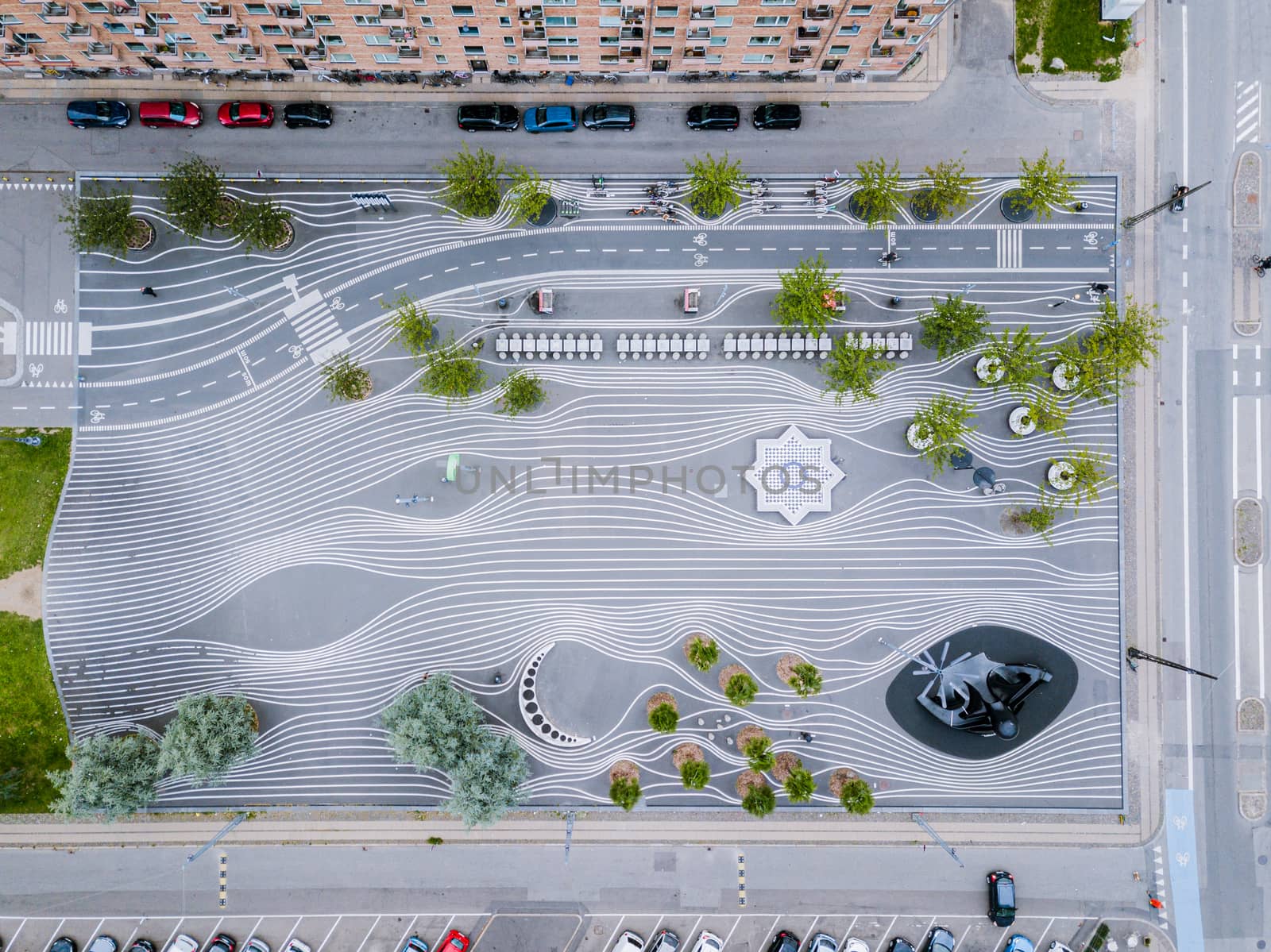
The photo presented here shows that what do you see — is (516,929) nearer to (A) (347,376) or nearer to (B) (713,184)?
(A) (347,376)

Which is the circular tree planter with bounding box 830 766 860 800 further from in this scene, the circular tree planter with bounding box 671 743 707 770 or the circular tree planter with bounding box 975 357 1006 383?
the circular tree planter with bounding box 975 357 1006 383

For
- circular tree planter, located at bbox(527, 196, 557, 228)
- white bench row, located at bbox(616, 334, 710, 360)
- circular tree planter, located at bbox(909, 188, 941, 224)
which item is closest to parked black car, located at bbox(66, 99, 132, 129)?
circular tree planter, located at bbox(527, 196, 557, 228)

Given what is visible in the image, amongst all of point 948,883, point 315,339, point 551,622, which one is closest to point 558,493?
point 551,622

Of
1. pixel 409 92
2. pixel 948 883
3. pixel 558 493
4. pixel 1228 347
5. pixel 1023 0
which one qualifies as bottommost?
pixel 948 883

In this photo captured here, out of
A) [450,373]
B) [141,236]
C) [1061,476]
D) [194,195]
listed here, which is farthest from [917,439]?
[141,236]

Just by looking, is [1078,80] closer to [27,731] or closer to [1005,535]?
[1005,535]

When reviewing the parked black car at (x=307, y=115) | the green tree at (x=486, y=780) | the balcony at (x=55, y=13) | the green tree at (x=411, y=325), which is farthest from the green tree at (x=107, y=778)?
the balcony at (x=55, y=13)

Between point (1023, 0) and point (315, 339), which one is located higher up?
point (1023, 0)
